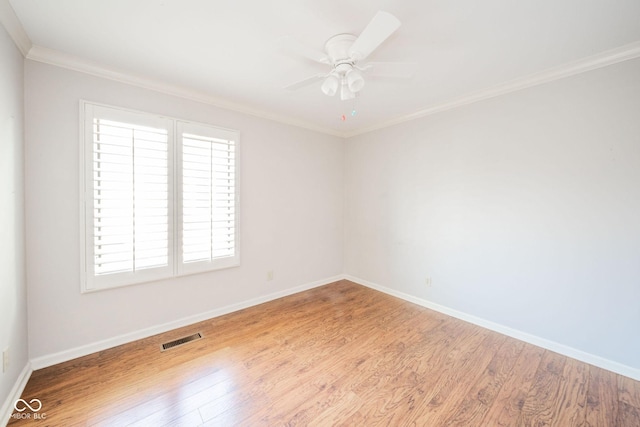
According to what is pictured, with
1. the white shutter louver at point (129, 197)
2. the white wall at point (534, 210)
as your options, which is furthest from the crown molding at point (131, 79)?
the white wall at point (534, 210)

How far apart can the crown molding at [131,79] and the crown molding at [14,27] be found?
0.29ft

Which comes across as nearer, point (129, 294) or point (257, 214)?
point (129, 294)

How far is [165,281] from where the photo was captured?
2.59 meters

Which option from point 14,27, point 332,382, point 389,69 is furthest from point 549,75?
point 14,27

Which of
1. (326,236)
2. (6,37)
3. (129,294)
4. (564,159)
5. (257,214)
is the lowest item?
(129,294)

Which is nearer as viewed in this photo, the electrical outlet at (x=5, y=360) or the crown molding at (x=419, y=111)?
the electrical outlet at (x=5, y=360)

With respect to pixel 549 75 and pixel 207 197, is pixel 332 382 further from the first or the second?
pixel 549 75

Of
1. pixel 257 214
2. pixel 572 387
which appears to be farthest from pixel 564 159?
pixel 257 214

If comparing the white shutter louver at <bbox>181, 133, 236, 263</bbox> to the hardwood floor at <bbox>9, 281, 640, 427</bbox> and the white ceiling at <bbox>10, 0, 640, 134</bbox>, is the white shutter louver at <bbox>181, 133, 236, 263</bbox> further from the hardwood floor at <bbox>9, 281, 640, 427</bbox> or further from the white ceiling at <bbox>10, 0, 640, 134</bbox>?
the hardwood floor at <bbox>9, 281, 640, 427</bbox>

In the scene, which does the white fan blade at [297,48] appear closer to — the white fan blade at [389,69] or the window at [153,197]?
the white fan blade at [389,69]

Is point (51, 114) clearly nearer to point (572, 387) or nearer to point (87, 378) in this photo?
point (87, 378)

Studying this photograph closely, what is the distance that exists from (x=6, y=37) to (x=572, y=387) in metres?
4.69

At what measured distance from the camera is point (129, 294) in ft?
7.83

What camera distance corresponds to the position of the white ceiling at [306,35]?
154cm
